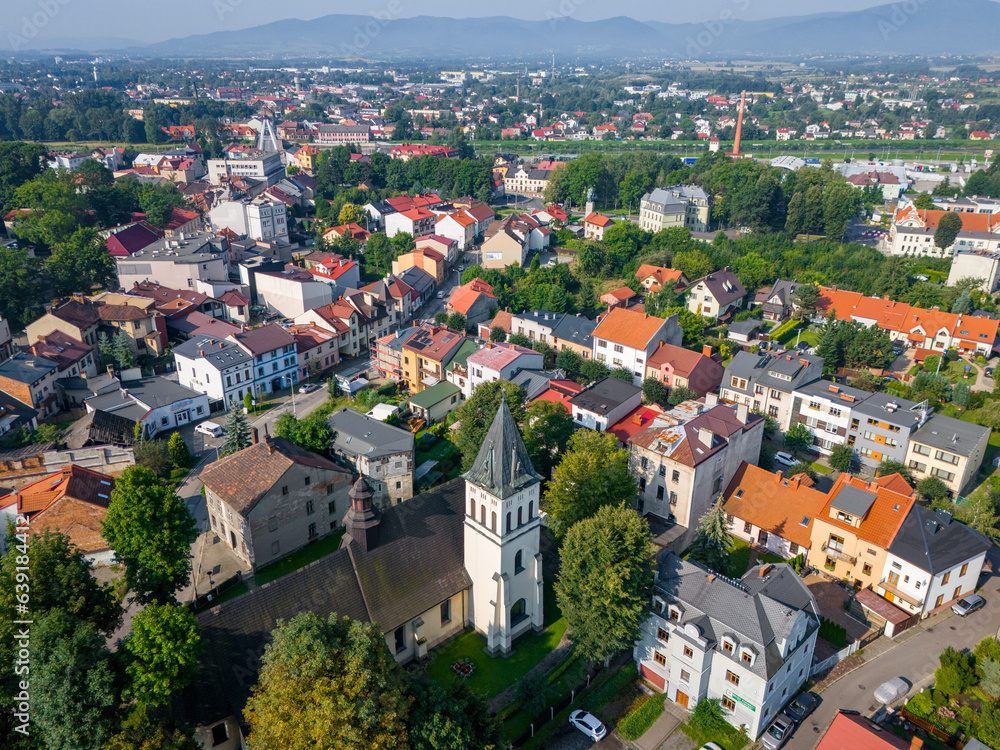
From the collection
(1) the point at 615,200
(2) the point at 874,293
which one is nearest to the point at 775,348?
(2) the point at 874,293

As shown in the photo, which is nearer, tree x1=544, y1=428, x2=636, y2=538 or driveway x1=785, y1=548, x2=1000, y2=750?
driveway x1=785, y1=548, x2=1000, y2=750

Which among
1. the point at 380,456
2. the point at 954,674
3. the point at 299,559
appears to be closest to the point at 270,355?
the point at 380,456

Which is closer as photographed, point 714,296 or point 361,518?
point 361,518

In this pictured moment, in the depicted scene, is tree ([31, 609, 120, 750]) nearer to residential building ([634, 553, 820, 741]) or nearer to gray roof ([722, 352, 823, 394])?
residential building ([634, 553, 820, 741])

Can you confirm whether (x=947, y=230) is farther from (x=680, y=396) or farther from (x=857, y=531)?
(x=857, y=531)

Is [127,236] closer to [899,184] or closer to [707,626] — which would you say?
[707,626]

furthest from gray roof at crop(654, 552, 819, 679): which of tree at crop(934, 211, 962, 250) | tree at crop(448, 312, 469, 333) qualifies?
tree at crop(934, 211, 962, 250)
